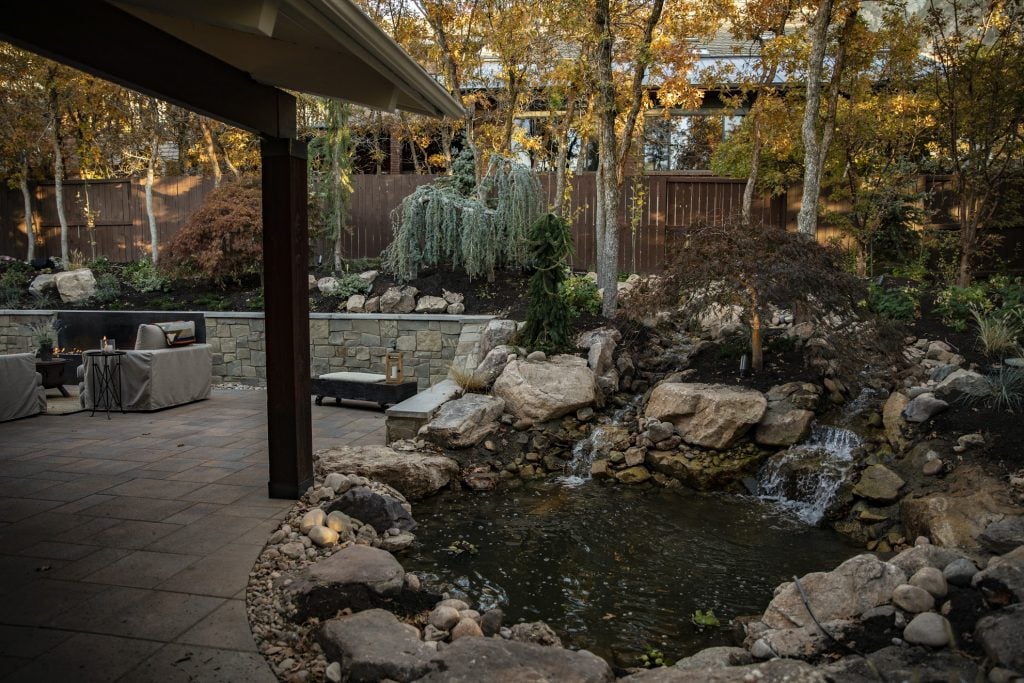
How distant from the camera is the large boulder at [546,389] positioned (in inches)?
256

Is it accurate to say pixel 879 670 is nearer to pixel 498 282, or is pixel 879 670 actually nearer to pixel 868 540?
pixel 868 540

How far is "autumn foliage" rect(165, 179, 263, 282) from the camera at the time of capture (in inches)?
397

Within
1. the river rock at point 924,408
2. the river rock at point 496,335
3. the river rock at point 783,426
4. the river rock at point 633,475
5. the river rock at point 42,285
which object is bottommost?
the river rock at point 633,475

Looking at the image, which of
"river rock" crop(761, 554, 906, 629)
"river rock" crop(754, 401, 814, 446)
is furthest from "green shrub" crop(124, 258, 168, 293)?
"river rock" crop(761, 554, 906, 629)

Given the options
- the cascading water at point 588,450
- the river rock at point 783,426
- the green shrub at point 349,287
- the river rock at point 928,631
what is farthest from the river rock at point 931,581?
the green shrub at point 349,287

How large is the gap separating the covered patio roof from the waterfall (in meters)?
3.45

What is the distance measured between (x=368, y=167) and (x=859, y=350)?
12.8m

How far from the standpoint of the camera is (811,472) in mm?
5426

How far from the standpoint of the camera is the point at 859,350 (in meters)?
5.93

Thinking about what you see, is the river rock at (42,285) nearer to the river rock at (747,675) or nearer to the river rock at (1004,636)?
the river rock at (747,675)

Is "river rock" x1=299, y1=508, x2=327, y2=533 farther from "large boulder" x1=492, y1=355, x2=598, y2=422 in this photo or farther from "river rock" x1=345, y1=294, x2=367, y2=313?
"river rock" x1=345, y1=294, x2=367, y2=313

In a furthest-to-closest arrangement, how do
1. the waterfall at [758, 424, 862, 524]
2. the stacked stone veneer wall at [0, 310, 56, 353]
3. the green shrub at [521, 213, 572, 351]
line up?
the stacked stone veneer wall at [0, 310, 56, 353] < the green shrub at [521, 213, 572, 351] < the waterfall at [758, 424, 862, 524]

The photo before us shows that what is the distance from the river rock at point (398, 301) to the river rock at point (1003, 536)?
687cm

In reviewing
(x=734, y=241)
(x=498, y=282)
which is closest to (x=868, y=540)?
(x=734, y=241)
